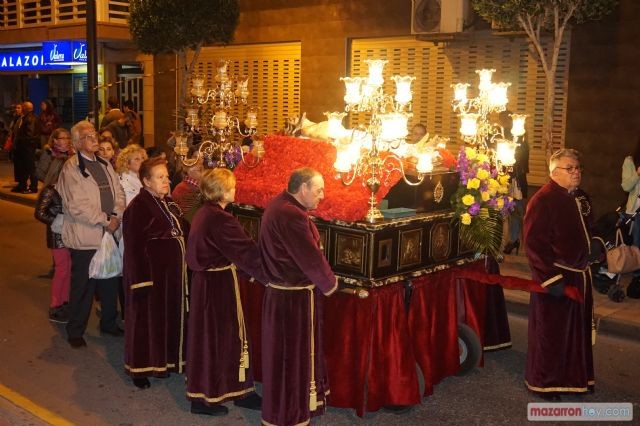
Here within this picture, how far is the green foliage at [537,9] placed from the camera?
33.1 feet

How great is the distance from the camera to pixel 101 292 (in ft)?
24.7

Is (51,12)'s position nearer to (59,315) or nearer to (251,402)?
(59,315)

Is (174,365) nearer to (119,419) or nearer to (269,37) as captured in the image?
(119,419)

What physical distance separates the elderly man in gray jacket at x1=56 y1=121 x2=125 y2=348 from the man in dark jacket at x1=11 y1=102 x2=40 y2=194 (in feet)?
36.5

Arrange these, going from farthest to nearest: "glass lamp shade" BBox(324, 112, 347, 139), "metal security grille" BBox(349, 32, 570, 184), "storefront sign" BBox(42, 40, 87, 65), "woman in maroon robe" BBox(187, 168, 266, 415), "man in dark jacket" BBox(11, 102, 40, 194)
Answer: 1. "storefront sign" BBox(42, 40, 87, 65)
2. "man in dark jacket" BBox(11, 102, 40, 194)
3. "metal security grille" BBox(349, 32, 570, 184)
4. "glass lamp shade" BBox(324, 112, 347, 139)
5. "woman in maroon robe" BBox(187, 168, 266, 415)

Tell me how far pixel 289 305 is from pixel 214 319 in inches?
28.0

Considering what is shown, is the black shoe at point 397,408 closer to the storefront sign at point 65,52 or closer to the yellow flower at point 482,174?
the yellow flower at point 482,174

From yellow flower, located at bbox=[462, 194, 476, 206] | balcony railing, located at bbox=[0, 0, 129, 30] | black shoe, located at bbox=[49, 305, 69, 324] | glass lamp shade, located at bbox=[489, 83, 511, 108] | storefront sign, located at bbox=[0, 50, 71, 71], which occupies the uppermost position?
balcony railing, located at bbox=[0, 0, 129, 30]

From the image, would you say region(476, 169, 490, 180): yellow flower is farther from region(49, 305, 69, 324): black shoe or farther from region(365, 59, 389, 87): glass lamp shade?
region(49, 305, 69, 324): black shoe

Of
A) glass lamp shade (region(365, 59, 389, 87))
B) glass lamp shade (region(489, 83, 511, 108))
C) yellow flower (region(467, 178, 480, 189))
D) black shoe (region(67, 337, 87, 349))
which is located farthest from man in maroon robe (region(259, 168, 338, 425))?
black shoe (region(67, 337, 87, 349))

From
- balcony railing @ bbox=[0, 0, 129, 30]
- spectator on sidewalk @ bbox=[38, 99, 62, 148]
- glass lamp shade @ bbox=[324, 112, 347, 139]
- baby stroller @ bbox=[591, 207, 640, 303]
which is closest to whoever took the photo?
glass lamp shade @ bbox=[324, 112, 347, 139]

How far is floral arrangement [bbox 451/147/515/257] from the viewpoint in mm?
6289

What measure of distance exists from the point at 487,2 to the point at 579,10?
120cm

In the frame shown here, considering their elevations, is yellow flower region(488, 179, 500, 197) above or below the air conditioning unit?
below
